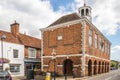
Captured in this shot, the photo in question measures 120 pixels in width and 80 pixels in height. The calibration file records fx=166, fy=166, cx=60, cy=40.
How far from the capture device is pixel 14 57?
28.4m

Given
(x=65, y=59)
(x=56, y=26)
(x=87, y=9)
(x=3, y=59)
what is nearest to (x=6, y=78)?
(x=3, y=59)

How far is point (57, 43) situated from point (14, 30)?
881 centimetres

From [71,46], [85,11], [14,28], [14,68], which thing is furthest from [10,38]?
[85,11]

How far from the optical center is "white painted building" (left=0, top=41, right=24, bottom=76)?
26.9 m

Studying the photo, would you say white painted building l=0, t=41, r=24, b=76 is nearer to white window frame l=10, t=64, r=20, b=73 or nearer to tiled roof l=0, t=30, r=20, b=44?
white window frame l=10, t=64, r=20, b=73

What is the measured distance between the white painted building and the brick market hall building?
420cm

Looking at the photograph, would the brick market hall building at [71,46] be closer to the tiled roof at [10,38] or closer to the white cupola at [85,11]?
the white cupola at [85,11]

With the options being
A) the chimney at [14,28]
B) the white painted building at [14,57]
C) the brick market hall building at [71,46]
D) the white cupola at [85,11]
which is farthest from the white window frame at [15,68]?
the white cupola at [85,11]

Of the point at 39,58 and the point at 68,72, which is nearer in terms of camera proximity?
the point at 68,72

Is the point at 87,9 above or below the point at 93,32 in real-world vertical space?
above

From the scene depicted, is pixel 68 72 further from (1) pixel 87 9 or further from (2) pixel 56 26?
(1) pixel 87 9

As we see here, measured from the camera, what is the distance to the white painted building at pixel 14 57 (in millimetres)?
26850

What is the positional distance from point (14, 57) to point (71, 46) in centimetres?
993

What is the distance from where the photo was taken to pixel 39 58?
34.4m
